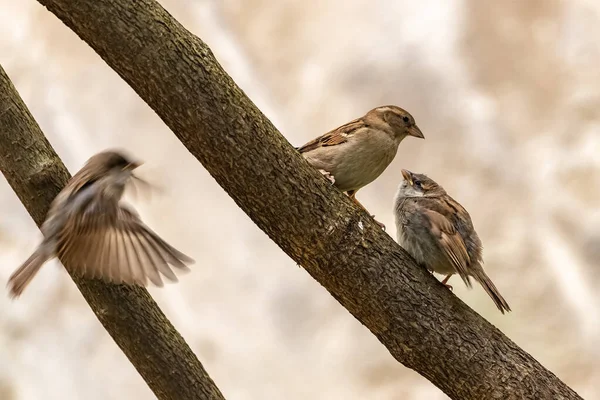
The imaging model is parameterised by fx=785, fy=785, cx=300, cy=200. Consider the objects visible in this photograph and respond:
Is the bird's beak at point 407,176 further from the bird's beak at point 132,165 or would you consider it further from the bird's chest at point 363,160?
the bird's beak at point 132,165

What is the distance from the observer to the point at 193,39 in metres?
2.78

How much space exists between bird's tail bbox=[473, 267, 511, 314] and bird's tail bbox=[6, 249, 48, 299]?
1.65 m

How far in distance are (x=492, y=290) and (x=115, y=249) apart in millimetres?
1440


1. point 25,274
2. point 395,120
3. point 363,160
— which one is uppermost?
point 395,120

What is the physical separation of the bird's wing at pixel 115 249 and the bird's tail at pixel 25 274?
7 centimetres

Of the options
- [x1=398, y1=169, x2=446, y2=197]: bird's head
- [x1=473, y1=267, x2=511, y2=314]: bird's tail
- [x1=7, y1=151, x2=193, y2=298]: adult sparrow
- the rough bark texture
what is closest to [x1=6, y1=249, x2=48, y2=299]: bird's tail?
[x1=7, y1=151, x2=193, y2=298]: adult sparrow

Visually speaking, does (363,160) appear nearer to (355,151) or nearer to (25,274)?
(355,151)

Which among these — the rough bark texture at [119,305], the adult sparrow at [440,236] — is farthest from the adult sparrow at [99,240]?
the adult sparrow at [440,236]

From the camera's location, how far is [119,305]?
322cm

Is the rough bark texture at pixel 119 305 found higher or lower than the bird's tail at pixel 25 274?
higher

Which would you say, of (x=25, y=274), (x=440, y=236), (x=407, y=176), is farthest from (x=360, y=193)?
(x=25, y=274)

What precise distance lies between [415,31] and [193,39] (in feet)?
7.63

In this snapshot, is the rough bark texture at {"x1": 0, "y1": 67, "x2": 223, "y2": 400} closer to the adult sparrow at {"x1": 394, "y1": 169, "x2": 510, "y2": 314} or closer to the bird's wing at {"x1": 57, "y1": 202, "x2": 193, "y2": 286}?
the bird's wing at {"x1": 57, "y1": 202, "x2": 193, "y2": 286}

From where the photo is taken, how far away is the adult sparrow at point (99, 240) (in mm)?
2815
